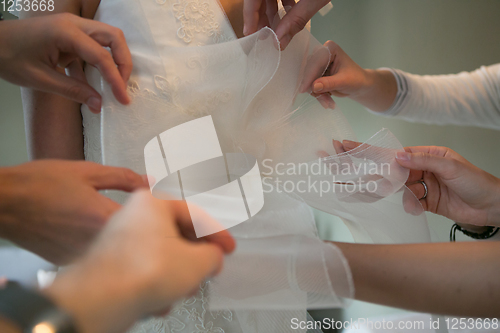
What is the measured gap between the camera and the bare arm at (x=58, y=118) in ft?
1.21

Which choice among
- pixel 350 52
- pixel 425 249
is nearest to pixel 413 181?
pixel 425 249

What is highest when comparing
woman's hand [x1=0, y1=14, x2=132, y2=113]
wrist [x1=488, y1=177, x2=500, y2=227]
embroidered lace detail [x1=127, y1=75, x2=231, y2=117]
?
woman's hand [x1=0, y1=14, x2=132, y2=113]

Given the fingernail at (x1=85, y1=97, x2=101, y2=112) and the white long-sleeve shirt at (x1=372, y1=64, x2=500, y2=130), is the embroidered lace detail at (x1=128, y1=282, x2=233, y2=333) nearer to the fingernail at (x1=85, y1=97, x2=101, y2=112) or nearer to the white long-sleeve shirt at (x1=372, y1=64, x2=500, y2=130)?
the fingernail at (x1=85, y1=97, x2=101, y2=112)

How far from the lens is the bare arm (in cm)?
37

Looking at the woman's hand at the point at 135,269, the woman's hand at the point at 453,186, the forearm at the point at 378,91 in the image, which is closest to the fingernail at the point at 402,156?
the woman's hand at the point at 453,186

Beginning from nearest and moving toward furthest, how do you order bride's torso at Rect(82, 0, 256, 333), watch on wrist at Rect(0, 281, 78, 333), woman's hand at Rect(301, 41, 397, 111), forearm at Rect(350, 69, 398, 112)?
1. watch on wrist at Rect(0, 281, 78, 333)
2. bride's torso at Rect(82, 0, 256, 333)
3. woman's hand at Rect(301, 41, 397, 111)
4. forearm at Rect(350, 69, 398, 112)

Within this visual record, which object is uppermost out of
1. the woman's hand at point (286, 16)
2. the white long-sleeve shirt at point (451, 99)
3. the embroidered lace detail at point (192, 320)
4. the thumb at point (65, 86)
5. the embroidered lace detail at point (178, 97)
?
the woman's hand at point (286, 16)

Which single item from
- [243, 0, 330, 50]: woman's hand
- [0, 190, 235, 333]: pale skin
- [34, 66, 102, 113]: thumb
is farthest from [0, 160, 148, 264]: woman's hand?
[243, 0, 330, 50]: woman's hand

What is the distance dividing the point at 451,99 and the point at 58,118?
935 millimetres

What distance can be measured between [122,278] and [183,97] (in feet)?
0.92

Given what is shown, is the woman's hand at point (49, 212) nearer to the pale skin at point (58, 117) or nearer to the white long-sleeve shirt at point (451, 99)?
the pale skin at point (58, 117)

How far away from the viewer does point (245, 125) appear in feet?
1.26

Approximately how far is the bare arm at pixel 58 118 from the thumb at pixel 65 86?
0.10 meters

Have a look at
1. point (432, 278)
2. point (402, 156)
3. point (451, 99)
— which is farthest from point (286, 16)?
point (451, 99)
